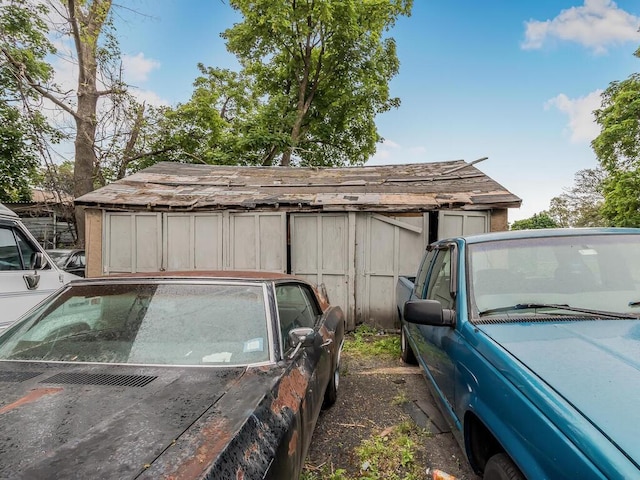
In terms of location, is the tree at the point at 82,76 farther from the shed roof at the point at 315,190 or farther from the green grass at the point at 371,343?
the green grass at the point at 371,343

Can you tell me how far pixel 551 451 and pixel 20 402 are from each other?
7.61 ft

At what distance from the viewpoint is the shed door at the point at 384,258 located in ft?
23.2

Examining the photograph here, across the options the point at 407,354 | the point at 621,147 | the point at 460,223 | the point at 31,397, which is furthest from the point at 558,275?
the point at 621,147

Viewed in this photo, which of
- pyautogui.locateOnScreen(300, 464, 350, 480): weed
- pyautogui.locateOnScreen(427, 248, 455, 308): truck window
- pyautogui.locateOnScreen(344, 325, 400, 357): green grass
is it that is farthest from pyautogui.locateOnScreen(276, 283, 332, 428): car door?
pyautogui.locateOnScreen(344, 325, 400, 357): green grass

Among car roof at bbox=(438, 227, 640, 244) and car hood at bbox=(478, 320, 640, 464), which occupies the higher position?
car roof at bbox=(438, 227, 640, 244)

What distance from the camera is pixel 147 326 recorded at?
229cm

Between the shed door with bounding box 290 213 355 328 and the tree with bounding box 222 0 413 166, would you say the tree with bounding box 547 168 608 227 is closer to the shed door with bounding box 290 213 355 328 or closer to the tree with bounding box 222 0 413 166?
the tree with bounding box 222 0 413 166

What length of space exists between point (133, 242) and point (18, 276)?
326 centimetres

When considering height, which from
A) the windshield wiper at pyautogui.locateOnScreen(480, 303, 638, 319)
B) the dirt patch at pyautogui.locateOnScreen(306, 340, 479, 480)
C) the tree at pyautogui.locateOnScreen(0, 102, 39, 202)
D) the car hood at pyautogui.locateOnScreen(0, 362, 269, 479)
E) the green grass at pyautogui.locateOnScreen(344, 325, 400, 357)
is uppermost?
the tree at pyautogui.locateOnScreen(0, 102, 39, 202)

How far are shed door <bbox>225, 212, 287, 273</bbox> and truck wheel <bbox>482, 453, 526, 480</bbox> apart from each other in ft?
19.2

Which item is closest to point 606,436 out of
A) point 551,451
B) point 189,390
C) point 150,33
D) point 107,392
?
point 551,451

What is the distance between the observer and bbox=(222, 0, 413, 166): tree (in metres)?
17.9

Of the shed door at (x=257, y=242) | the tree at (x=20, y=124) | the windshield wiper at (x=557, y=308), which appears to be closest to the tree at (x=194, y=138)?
the tree at (x=20, y=124)

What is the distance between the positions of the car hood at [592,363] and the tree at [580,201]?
3701 cm
